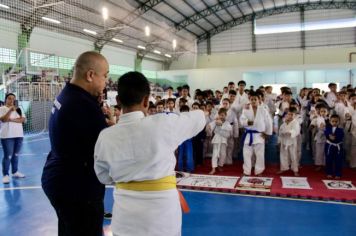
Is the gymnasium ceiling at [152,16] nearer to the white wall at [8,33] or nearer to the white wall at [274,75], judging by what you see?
the white wall at [8,33]

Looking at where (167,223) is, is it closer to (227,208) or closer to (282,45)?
(227,208)

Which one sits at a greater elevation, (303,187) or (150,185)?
(150,185)

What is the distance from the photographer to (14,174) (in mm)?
6305

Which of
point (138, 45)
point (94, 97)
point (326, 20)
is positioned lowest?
point (94, 97)

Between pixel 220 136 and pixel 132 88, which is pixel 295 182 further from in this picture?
pixel 132 88

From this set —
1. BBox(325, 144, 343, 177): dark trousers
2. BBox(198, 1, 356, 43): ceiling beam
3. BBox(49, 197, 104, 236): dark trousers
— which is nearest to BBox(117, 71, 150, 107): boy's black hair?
BBox(49, 197, 104, 236): dark trousers

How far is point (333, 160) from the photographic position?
594cm

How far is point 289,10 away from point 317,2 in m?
2.10

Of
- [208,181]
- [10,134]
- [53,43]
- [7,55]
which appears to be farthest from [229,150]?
[53,43]

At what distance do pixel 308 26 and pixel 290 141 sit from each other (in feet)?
73.2

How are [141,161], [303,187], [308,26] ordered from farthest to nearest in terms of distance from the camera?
[308,26] → [303,187] → [141,161]

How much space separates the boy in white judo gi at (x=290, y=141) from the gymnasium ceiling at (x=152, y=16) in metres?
10.5

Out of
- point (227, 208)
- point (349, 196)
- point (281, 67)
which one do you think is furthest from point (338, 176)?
point (281, 67)

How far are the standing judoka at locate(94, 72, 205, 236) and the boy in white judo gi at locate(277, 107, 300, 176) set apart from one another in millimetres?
4993
